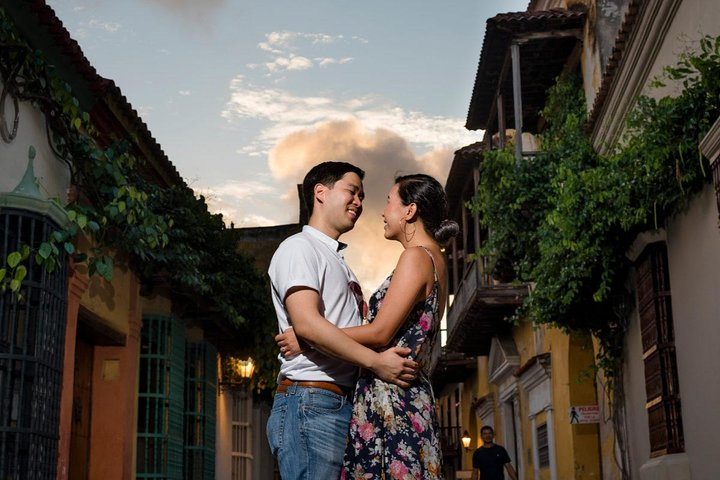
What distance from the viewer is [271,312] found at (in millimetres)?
16531

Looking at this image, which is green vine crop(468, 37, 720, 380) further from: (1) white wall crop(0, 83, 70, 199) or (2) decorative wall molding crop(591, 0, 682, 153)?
(1) white wall crop(0, 83, 70, 199)

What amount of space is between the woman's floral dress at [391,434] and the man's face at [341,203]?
1.72 ft

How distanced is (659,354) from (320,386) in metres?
6.34

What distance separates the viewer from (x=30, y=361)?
798 cm

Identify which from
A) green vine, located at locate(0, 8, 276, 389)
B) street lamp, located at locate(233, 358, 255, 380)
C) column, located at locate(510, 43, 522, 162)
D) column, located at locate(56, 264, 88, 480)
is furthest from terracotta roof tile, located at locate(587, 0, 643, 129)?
street lamp, located at locate(233, 358, 255, 380)

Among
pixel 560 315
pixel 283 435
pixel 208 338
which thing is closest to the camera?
pixel 283 435

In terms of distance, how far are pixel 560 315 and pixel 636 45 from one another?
2.90 meters

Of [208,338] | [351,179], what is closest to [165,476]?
[208,338]

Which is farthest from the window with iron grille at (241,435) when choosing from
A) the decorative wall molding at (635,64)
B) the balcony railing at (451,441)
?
the balcony railing at (451,441)

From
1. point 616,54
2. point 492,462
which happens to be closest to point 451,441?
point 492,462

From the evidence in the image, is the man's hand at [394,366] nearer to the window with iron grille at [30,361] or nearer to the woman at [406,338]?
the woman at [406,338]

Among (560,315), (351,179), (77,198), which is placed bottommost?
(351,179)

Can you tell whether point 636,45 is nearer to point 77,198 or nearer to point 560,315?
point 560,315

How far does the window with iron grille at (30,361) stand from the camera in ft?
25.3
